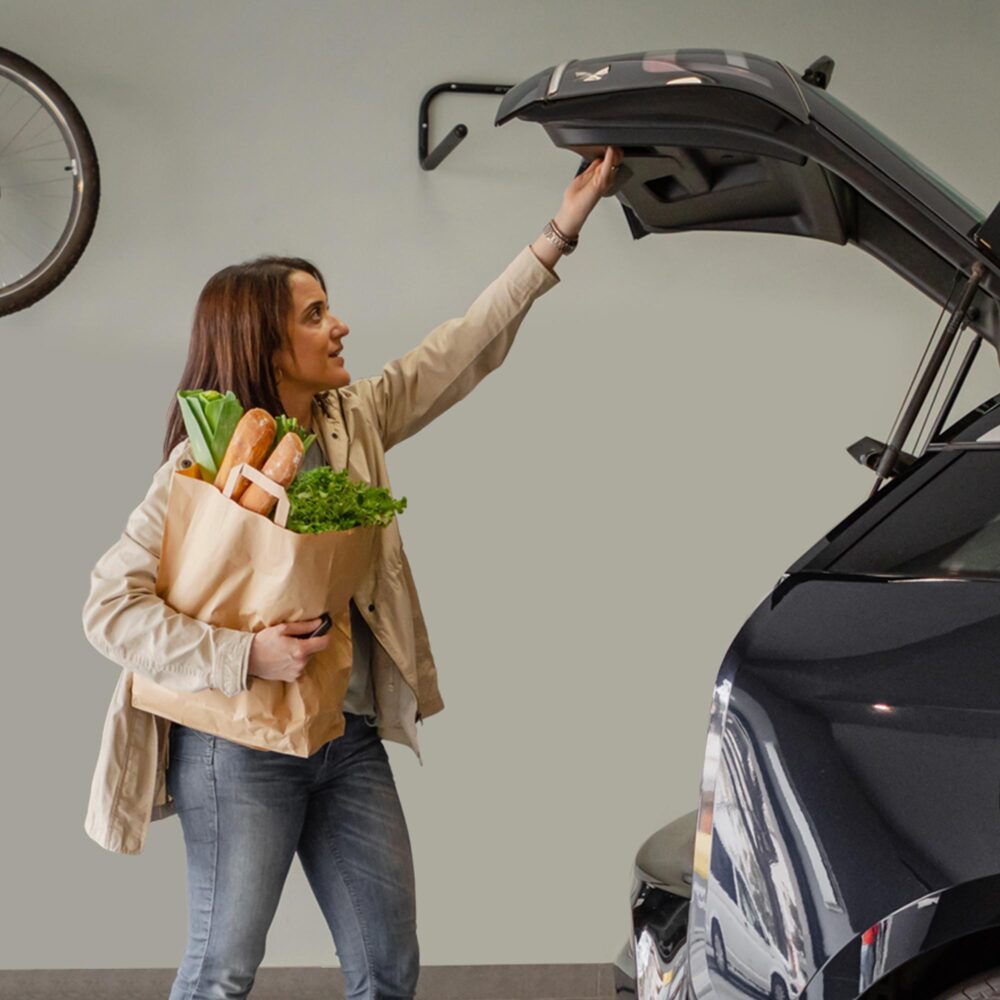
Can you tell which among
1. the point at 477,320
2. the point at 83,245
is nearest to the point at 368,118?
the point at 83,245

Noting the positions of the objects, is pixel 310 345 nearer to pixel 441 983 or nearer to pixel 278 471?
pixel 278 471

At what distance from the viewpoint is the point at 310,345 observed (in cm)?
220

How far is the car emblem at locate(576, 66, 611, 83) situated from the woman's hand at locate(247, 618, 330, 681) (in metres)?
0.81

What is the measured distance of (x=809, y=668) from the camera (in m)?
1.31

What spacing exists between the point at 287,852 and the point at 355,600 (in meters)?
0.38

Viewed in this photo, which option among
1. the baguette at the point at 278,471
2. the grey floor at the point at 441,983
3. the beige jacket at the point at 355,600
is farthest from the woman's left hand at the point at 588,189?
the grey floor at the point at 441,983

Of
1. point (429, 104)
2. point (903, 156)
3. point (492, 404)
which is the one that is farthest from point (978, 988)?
point (429, 104)

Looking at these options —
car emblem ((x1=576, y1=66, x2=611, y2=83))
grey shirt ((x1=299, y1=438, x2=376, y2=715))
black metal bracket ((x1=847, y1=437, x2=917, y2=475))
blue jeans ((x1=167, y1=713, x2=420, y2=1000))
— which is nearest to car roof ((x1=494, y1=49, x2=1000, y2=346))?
car emblem ((x1=576, y1=66, x2=611, y2=83))

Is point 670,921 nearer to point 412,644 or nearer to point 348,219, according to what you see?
point 412,644

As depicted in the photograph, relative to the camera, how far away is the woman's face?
7.21ft

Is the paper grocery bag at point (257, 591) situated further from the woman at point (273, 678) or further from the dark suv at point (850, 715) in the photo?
the dark suv at point (850, 715)

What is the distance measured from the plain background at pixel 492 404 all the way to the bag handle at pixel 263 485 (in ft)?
5.11

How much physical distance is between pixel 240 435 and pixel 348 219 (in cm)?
163

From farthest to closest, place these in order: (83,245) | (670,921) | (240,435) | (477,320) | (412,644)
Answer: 1. (83,245)
2. (477,320)
3. (412,644)
4. (240,435)
5. (670,921)
